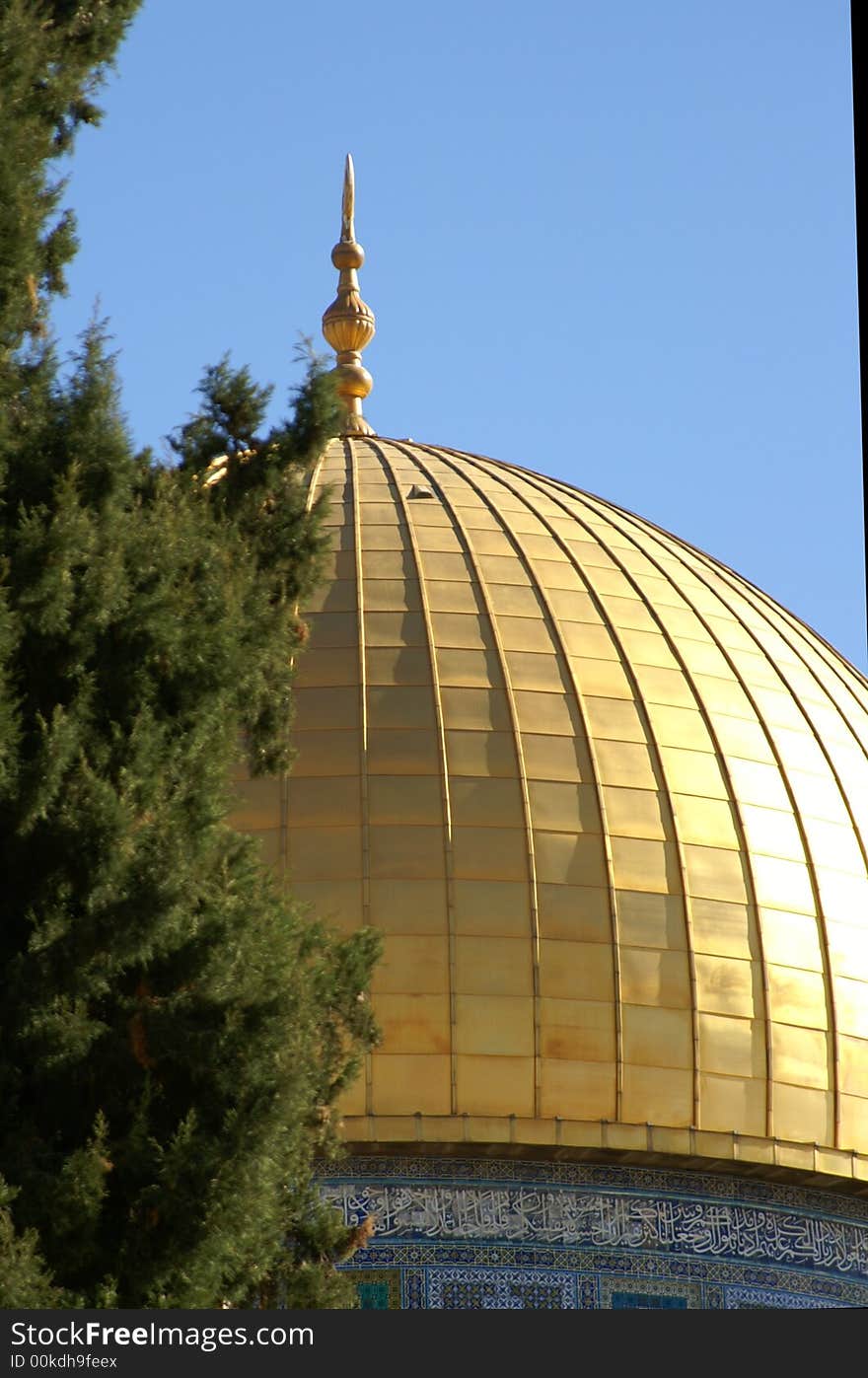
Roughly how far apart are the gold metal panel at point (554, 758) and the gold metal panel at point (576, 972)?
955 millimetres

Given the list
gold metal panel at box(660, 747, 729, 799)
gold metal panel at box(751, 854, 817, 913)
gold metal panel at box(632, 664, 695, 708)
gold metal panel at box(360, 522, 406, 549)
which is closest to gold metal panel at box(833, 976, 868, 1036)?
gold metal panel at box(751, 854, 817, 913)

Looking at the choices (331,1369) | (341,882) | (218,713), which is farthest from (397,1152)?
(331,1369)

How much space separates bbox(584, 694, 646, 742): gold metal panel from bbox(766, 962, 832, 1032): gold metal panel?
1.46 m

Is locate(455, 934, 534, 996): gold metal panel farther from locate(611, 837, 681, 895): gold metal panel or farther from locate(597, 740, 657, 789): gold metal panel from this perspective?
locate(597, 740, 657, 789): gold metal panel

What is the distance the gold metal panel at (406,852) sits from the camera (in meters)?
13.8

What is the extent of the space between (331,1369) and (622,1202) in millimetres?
8847

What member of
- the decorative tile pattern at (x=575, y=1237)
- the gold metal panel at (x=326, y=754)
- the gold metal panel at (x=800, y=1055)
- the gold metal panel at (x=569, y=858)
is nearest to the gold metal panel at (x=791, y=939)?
the gold metal panel at (x=800, y=1055)

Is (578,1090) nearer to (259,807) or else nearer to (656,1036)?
(656,1036)

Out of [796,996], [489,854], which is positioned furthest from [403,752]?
[796,996]

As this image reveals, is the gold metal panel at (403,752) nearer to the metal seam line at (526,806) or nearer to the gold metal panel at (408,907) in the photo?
the metal seam line at (526,806)

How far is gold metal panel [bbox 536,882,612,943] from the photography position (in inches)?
547

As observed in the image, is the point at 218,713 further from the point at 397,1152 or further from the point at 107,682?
the point at 397,1152

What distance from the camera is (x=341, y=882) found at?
1370cm

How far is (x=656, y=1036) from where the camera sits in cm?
1389
